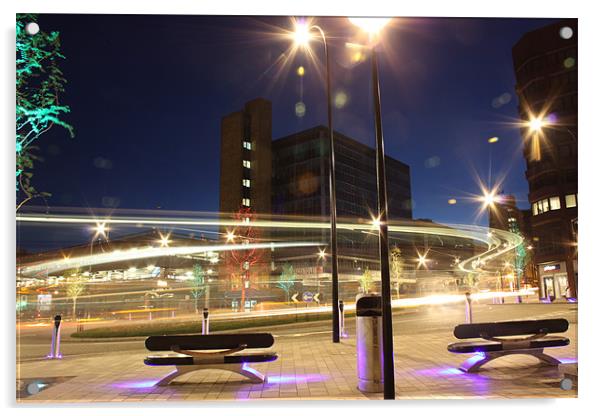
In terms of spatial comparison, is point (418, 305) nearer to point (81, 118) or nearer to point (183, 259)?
point (183, 259)

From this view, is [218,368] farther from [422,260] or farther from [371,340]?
[422,260]

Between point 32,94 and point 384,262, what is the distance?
563 centimetres

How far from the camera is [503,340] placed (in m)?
7.04

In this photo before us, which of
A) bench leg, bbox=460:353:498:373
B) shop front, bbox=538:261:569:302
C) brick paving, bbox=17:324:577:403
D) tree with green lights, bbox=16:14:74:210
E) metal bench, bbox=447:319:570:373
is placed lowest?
shop front, bbox=538:261:569:302

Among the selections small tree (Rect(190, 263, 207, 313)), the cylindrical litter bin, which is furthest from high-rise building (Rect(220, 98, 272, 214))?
the cylindrical litter bin

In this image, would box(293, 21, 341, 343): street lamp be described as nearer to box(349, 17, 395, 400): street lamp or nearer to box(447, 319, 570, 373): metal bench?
box(349, 17, 395, 400): street lamp

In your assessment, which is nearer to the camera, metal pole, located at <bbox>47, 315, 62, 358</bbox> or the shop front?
metal pole, located at <bbox>47, 315, 62, 358</bbox>

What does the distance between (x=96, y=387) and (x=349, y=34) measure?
284 inches

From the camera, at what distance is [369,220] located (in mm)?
75250

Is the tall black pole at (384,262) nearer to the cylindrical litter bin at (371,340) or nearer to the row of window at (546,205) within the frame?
the cylindrical litter bin at (371,340)

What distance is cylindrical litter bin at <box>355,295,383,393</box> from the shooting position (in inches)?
236

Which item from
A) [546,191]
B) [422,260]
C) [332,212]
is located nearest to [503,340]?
[332,212]

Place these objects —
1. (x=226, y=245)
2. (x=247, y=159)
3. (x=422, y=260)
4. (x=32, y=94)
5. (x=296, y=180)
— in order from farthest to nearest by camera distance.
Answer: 1. (x=296, y=180)
2. (x=247, y=159)
3. (x=422, y=260)
4. (x=226, y=245)
5. (x=32, y=94)

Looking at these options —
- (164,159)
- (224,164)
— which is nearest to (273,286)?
(164,159)
